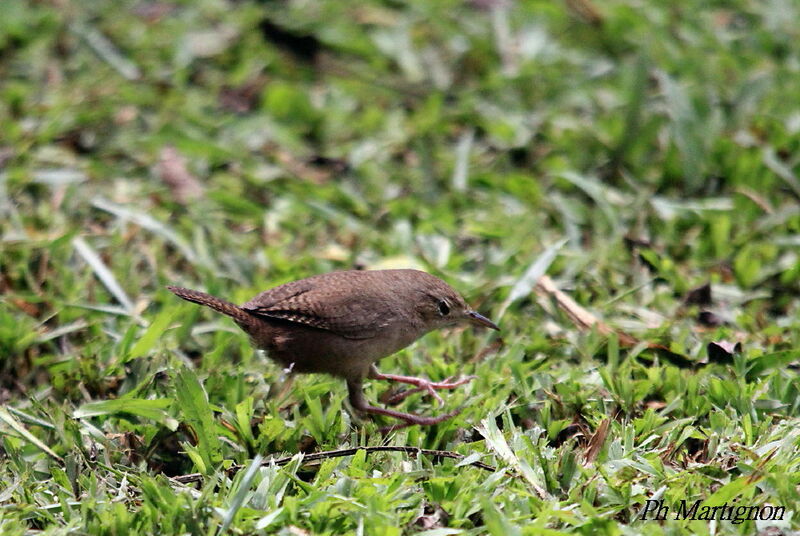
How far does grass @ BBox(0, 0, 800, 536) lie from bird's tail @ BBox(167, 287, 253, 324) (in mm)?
336

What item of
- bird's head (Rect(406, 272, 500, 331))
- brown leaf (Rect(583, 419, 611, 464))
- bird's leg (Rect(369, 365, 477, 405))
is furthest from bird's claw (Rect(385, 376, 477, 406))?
brown leaf (Rect(583, 419, 611, 464))

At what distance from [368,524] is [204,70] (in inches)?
193

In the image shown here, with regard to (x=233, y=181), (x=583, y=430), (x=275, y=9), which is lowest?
(x=583, y=430)

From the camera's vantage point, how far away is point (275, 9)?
8328mm

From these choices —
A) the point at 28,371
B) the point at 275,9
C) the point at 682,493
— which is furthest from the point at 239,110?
the point at 682,493

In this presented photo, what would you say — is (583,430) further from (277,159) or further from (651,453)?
(277,159)

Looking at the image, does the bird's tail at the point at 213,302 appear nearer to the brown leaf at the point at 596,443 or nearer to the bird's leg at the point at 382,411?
the bird's leg at the point at 382,411

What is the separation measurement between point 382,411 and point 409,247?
5.42 feet

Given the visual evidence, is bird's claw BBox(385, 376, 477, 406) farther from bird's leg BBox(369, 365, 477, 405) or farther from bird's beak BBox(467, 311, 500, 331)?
bird's beak BBox(467, 311, 500, 331)

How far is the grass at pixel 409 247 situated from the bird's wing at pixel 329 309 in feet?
1.11

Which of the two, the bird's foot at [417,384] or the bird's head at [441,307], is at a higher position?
the bird's head at [441,307]

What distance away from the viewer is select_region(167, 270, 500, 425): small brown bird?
4707mm

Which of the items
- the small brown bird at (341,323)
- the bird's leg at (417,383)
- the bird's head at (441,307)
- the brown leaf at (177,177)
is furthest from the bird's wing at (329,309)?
the brown leaf at (177,177)

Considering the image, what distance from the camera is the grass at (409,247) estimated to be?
162 inches
